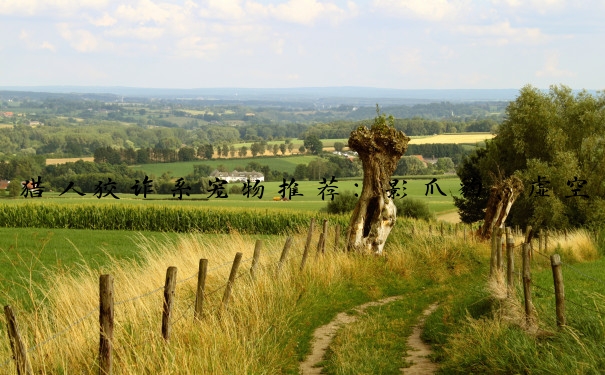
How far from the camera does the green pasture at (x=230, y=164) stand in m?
112

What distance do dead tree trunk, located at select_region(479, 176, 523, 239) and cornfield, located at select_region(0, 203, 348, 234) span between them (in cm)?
1261

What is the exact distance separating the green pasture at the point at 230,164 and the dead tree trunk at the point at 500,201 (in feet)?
268

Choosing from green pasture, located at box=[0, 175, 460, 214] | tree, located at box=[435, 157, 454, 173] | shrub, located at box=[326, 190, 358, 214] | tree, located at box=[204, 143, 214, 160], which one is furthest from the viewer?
tree, located at box=[204, 143, 214, 160]

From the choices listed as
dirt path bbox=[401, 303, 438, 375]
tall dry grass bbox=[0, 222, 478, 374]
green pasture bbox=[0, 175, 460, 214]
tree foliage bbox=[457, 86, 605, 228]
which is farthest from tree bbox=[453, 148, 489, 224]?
dirt path bbox=[401, 303, 438, 375]

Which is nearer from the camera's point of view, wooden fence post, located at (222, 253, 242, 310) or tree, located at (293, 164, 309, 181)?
wooden fence post, located at (222, 253, 242, 310)

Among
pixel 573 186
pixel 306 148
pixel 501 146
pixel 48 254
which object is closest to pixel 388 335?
pixel 48 254

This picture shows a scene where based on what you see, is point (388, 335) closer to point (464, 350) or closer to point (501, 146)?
point (464, 350)

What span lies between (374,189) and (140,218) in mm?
23373

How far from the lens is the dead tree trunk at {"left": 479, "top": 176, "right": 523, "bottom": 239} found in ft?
89.8

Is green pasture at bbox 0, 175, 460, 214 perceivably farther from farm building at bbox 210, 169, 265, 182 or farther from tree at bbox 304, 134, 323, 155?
tree at bbox 304, 134, 323, 155

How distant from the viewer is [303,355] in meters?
10.4

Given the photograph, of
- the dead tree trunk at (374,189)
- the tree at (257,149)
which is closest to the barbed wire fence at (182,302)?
the dead tree trunk at (374,189)

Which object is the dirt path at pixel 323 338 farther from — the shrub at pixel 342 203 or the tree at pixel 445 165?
the tree at pixel 445 165

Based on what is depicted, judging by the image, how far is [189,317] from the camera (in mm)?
9375
